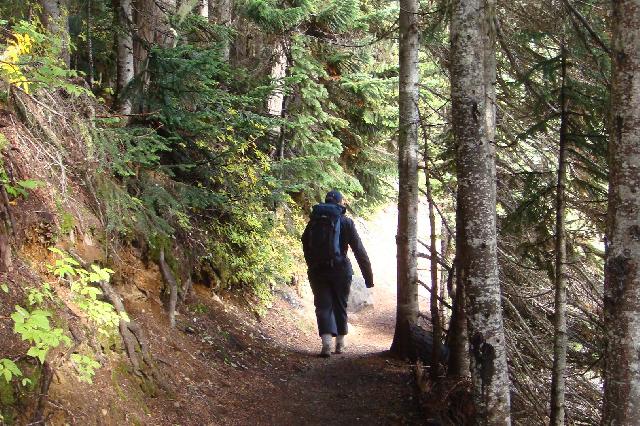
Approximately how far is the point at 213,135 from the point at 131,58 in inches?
91.4

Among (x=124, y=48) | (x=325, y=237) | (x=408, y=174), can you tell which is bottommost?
(x=325, y=237)

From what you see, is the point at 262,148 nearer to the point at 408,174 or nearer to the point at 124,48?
the point at 124,48

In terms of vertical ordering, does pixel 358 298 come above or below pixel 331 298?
below

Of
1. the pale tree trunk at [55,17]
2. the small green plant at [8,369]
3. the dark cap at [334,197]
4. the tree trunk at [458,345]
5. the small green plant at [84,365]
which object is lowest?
the tree trunk at [458,345]

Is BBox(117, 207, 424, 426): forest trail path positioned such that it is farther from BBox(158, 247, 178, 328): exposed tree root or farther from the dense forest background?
the dense forest background

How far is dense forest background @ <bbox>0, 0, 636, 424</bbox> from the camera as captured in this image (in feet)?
18.2

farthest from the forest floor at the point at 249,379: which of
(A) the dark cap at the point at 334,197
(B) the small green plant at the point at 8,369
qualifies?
(A) the dark cap at the point at 334,197

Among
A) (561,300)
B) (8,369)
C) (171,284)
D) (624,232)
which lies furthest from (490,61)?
(8,369)

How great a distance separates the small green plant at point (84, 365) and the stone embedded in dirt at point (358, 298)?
11.4 metres

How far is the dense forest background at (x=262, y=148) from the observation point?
554 centimetres

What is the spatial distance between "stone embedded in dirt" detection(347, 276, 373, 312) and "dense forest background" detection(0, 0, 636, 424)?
3.80m

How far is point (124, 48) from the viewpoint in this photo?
8.55 m

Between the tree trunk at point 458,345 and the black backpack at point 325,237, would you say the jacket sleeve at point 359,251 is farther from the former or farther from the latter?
the tree trunk at point 458,345

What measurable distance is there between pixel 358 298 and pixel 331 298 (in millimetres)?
6860
